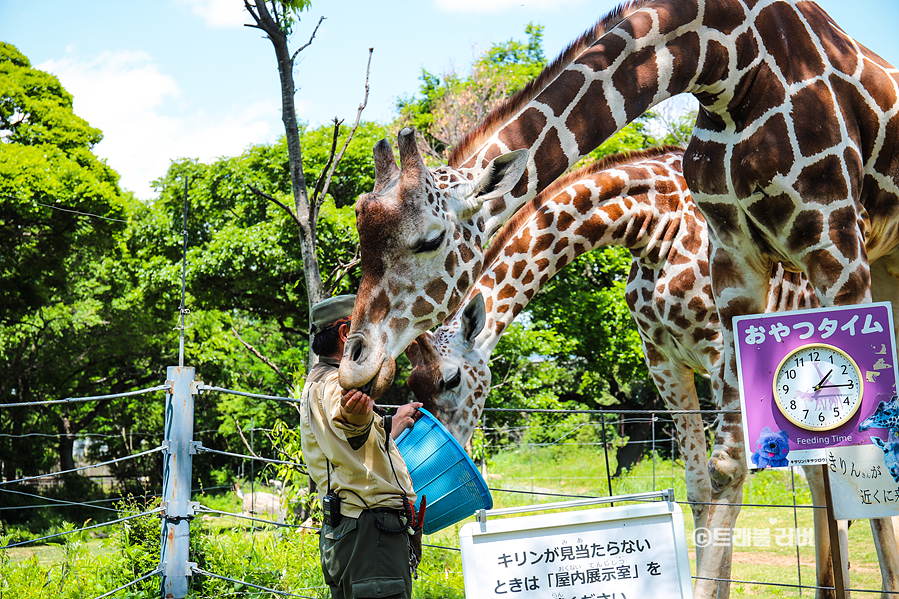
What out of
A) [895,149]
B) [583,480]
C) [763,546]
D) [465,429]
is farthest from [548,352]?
[895,149]

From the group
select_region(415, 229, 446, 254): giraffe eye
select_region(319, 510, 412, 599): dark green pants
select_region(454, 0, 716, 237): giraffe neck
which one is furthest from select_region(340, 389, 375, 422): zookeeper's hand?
select_region(454, 0, 716, 237): giraffe neck

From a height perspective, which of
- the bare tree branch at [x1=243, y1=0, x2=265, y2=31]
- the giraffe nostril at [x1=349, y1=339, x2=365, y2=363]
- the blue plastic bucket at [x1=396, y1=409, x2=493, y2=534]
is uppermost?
the bare tree branch at [x1=243, y1=0, x2=265, y2=31]

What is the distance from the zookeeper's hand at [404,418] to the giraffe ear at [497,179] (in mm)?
988

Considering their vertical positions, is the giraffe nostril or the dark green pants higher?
the giraffe nostril

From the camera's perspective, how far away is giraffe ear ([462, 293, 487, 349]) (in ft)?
15.9

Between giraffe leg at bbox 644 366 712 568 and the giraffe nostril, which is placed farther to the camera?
giraffe leg at bbox 644 366 712 568

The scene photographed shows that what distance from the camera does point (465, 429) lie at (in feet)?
15.6

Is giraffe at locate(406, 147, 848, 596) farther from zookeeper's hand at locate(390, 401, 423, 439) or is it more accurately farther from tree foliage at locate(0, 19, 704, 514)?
tree foliage at locate(0, 19, 704, 514)

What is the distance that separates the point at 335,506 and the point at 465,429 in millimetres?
2125

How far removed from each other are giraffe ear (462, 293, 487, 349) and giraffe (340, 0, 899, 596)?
1763mm

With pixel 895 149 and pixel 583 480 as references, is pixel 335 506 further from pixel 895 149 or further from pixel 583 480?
pixel 583 480

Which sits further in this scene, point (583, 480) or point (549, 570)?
point (583, 480)

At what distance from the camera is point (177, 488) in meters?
3.75

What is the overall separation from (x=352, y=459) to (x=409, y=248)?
81 cm
